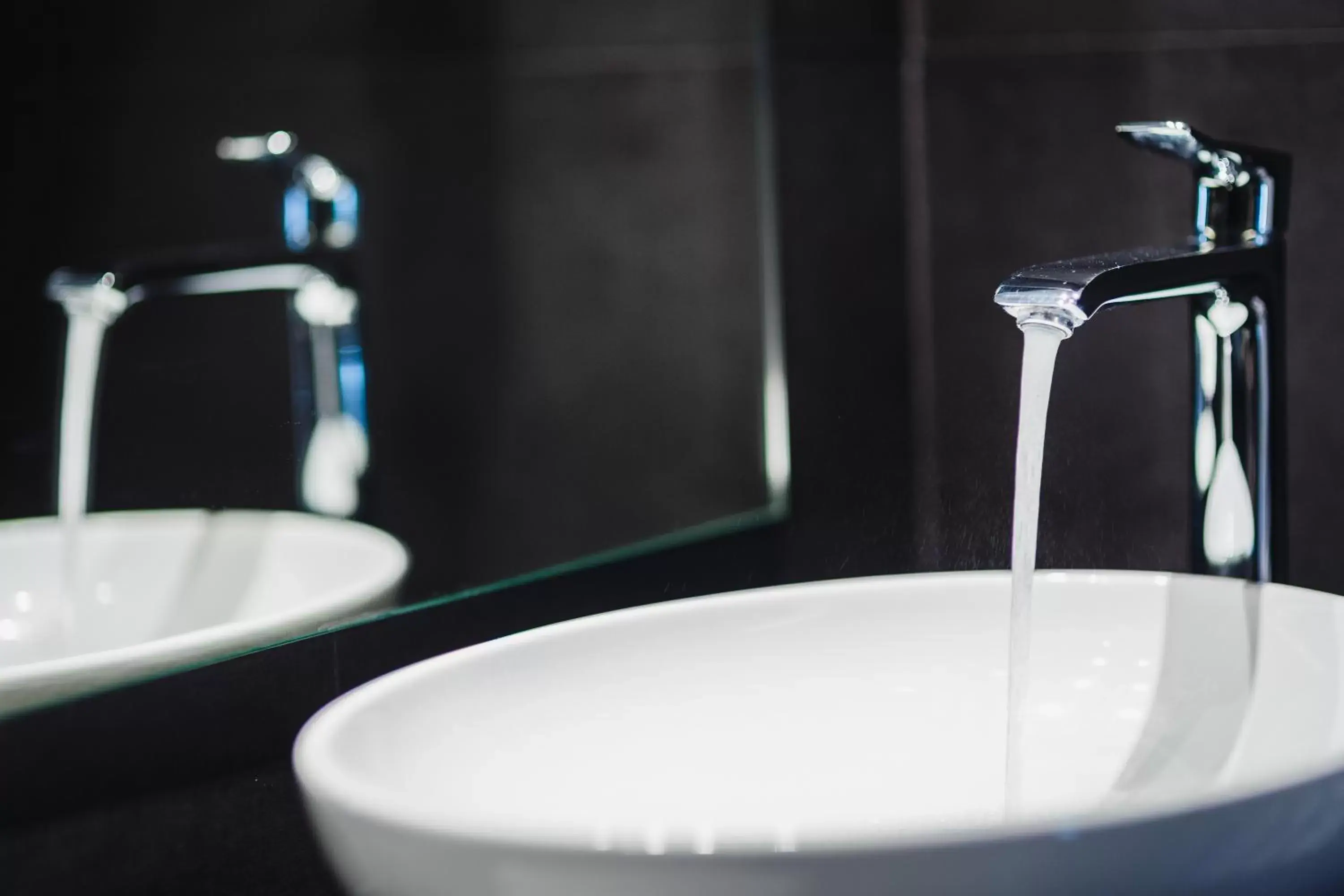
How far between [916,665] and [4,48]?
0.54m

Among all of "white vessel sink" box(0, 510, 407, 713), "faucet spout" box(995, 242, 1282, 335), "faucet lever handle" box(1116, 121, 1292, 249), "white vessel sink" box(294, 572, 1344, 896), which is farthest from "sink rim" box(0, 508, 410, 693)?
"faucet lever handle" box(1116, 121, 1292, 249)

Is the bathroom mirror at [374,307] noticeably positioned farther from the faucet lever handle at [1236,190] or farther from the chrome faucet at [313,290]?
the faucet lever handle at [1236,190]

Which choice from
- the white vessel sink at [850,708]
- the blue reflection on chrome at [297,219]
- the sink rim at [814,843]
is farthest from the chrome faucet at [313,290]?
the sink rim at [814,843]

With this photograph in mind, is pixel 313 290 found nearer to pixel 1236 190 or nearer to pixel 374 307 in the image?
pixel 374 307

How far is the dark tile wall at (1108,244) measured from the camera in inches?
35.1

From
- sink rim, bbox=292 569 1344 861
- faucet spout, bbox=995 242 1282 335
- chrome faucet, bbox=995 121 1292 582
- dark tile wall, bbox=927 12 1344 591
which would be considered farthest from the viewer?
dark tile wall, bbox=927 12 1344 591

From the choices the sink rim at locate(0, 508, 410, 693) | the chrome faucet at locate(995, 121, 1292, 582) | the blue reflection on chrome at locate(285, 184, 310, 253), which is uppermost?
the blue reflection on chrome at locate(285, 184, 310, 253)

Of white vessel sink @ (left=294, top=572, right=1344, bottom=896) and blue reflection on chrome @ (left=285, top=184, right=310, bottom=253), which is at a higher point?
blue reflection on chrome @ (left=285, top=184, right=310, bottom=253)

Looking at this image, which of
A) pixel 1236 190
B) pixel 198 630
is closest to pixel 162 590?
pixel 198 630

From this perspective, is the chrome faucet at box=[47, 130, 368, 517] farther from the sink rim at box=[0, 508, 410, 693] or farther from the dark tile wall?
the dark tile wall

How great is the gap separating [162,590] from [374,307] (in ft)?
0.76

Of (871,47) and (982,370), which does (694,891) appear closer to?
(982,370)

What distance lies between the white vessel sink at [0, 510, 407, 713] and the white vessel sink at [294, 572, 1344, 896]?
127 millimetres

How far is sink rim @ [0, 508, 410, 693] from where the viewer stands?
0.62 m
